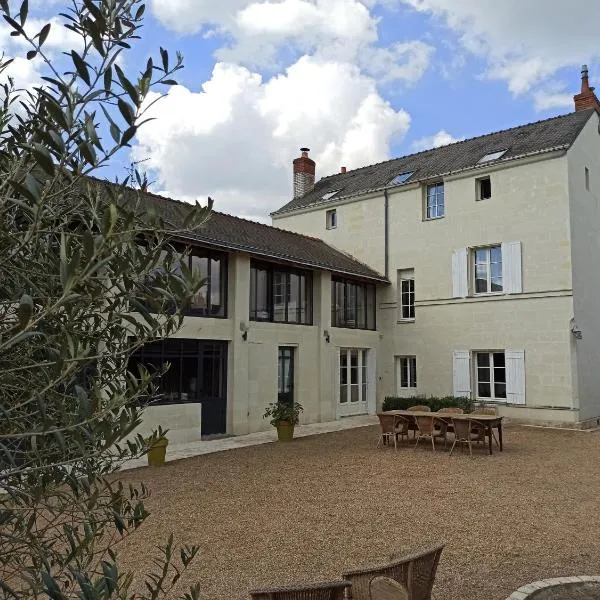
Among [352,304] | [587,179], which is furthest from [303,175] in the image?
[587,179]

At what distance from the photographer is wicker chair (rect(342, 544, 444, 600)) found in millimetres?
3330

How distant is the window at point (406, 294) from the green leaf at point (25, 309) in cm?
1660

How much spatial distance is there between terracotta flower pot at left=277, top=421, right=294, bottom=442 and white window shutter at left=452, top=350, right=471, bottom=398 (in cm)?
619

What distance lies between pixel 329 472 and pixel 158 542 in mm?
3781

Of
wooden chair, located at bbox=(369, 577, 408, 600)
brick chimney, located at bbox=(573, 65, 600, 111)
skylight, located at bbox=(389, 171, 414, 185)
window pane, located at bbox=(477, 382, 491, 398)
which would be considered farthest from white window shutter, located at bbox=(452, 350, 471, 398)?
wooden chair, located at bbox=(369, 577, 408, 600)

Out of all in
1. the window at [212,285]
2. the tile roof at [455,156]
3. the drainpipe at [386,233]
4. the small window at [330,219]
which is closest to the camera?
the window at [212,285]

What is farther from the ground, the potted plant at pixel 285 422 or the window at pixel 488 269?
the window at pixel 488 269

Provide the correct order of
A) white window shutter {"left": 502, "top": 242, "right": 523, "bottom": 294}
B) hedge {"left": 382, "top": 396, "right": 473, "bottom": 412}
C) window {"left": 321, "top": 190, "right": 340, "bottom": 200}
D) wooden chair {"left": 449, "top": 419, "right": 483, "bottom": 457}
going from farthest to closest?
window {"left": 321, "top": 190, "right": 340, "bottom": 200} < white window shutter {"left": 502, "top": 242, "right": 523, "bottom": 294} < hedge {"left": 382, "top": 396, "right": 473, "bottom": 412} < wooden chair {"left": 449, "top": 419, "right": 483, "bottom": 457}

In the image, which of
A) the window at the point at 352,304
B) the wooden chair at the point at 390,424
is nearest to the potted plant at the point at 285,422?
the wooden chair at the point at 390,424

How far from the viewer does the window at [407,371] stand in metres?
17.1

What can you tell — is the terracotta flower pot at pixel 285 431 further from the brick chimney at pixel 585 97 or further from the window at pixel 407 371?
the brick chimney at pixel 585 97

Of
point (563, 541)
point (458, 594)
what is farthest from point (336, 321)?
point (458, 594)

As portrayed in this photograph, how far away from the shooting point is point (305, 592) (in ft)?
9.82

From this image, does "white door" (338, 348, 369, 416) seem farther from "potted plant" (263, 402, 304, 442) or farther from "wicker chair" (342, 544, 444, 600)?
"wicker chair" (342, 544, 444, 600)
